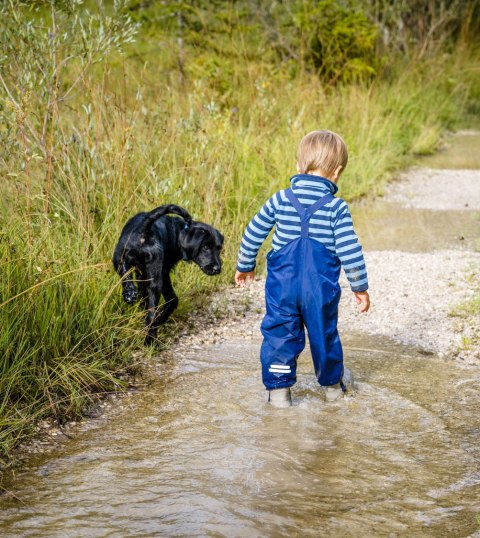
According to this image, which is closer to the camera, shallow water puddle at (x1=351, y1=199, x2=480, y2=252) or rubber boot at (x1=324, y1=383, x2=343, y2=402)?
rubber boot at (x1=324, y1=383, x2=343, y2=402)

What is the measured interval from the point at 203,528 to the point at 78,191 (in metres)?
2.80

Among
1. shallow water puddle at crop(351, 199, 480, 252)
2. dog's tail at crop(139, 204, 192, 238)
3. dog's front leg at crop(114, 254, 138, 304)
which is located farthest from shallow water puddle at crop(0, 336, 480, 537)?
shallow water puddle at crop(351, 199, 480, 252)

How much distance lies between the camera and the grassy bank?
13.7 feet

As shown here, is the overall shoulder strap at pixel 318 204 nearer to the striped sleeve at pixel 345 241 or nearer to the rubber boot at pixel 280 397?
the striped sleeve at pixel 345 241

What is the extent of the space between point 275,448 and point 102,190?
2.77 m

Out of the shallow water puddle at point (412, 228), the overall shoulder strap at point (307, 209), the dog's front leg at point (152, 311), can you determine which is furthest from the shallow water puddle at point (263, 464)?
the shallow water puddle at point (412, 228)

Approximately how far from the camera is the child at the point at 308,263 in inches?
159

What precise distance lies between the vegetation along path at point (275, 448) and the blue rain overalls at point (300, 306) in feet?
0.78

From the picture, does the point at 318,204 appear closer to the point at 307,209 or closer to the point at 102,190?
the point at 307,209

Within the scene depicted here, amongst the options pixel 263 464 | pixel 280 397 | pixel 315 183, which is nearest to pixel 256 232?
pixel 315 183

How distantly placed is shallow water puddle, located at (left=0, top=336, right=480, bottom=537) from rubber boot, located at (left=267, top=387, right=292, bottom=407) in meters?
0.05

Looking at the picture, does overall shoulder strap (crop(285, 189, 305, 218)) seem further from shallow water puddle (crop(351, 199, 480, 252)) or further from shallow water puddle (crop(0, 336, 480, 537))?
shallow water puddle (crop(351, 199, 480, 252))

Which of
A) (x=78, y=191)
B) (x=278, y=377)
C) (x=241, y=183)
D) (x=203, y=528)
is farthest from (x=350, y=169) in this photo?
(x=203, y=528)

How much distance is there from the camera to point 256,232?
4227mm
